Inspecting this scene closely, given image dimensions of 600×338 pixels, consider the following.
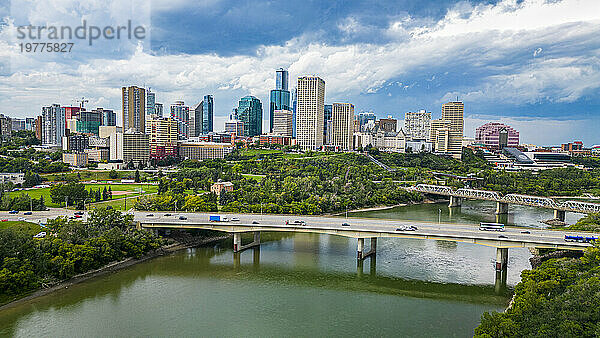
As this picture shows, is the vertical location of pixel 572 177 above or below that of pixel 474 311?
above

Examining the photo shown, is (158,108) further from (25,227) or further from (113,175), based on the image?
(25,227)

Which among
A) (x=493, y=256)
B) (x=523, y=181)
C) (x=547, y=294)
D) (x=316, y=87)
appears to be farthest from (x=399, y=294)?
(x=316, y=87)

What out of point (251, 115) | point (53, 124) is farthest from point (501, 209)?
point (251, 115)

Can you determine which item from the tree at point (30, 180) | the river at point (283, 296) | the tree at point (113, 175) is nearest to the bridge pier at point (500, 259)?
the river at point (283, 296)

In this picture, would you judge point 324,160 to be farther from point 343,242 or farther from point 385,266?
point 385,266

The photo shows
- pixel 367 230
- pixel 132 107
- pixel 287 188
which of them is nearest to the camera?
pixel 367 230
